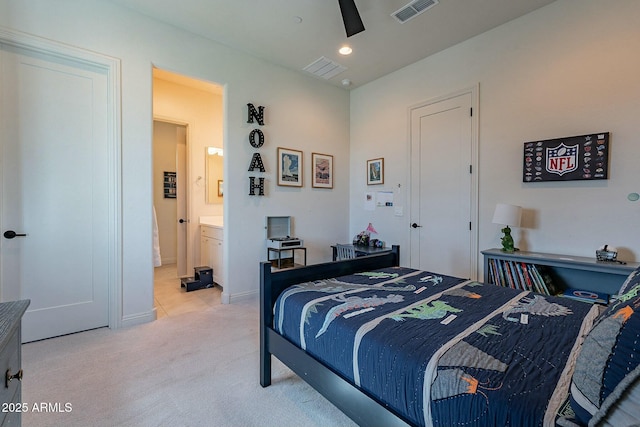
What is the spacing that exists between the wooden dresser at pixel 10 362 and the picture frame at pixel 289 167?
312cm

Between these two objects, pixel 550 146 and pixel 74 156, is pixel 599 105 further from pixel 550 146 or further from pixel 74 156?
pixel 74 156

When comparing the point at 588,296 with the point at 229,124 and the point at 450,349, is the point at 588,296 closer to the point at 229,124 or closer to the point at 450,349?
the point at 450,349

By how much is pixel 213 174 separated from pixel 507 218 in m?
4.11

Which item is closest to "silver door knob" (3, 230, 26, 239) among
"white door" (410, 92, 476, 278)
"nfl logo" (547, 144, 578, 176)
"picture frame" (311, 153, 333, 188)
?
"picture frame" (311, 153, 333, 188)

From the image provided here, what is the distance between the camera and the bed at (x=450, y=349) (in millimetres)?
769

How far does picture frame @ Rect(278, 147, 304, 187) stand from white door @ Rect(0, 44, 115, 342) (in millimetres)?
1862

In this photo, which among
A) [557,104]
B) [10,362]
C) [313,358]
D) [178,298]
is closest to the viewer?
[10,362]

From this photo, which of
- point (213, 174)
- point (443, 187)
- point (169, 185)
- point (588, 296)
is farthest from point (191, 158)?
point (588, 296)

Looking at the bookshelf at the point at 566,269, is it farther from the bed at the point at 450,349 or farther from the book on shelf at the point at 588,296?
the bed at the point at 450,349

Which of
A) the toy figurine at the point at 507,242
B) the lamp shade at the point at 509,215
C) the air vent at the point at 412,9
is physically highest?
the air vent at the point at 412,9

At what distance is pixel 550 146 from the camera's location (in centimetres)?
270

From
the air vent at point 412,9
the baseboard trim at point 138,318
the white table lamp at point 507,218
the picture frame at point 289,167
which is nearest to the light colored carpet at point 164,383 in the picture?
the baseboard trim at point 138,318

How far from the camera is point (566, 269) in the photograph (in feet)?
8.78

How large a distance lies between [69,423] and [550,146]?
4023 mm
